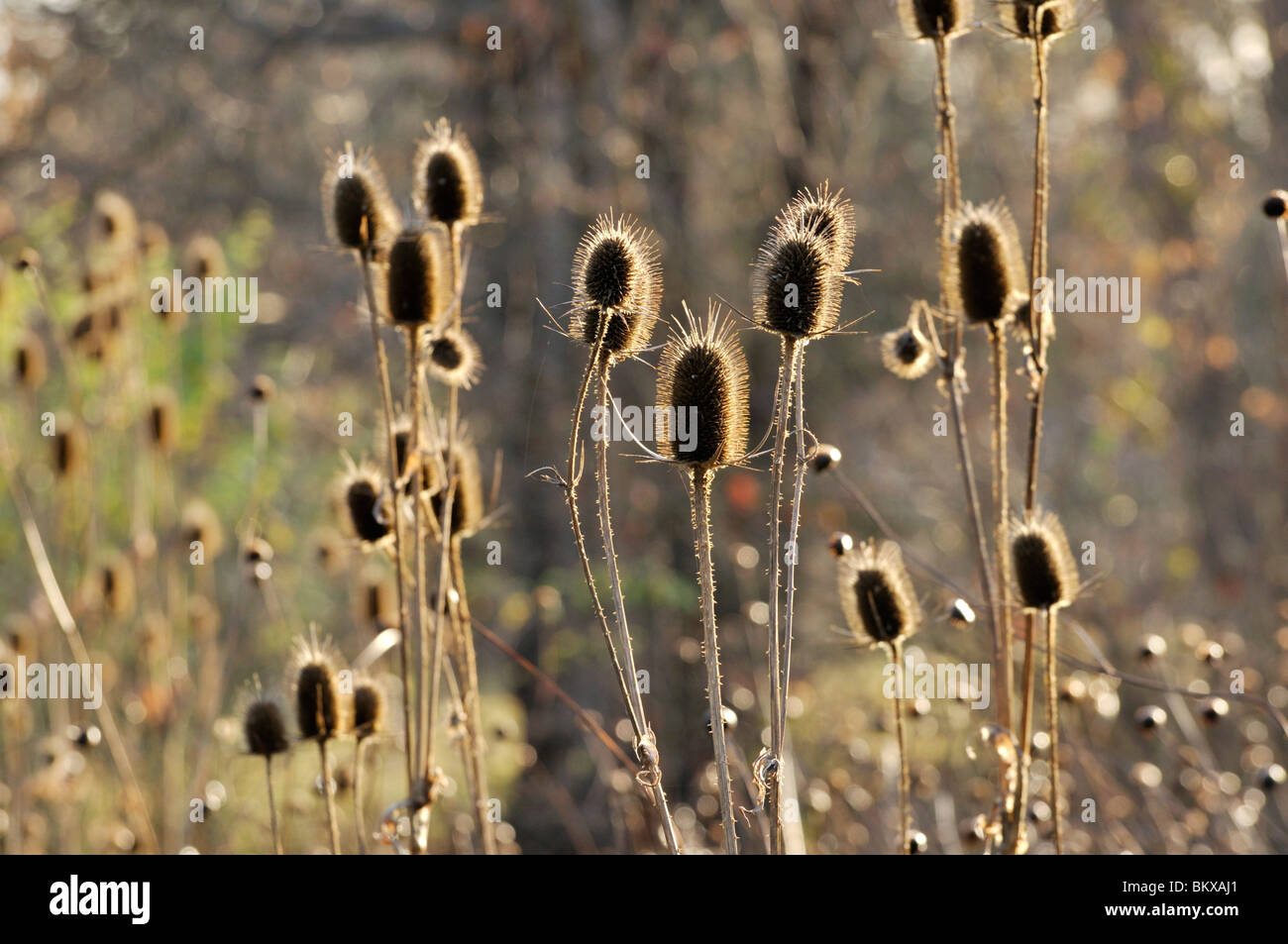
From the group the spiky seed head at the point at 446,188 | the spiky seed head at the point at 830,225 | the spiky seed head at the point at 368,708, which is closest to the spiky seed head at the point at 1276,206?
the spiky seed head at the point at 830,225

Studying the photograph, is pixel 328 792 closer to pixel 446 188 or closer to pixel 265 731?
→ pixel 265 731

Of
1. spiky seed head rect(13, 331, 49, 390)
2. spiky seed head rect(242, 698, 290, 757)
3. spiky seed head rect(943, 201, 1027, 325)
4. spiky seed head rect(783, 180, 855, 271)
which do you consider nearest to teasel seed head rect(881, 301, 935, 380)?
spiky seed head rect(943, 201, 1027, 325)

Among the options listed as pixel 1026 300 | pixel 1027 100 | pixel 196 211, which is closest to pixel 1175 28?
pixel 1027 100

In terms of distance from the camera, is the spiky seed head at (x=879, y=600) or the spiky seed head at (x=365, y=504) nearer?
the spiky seed head at (x=879, y=600)

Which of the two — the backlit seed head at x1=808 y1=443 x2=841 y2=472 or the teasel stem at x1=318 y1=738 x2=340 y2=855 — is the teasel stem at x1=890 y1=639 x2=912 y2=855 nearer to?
the backlit seed head at x1=808 y1=443 x2=841 y2=472

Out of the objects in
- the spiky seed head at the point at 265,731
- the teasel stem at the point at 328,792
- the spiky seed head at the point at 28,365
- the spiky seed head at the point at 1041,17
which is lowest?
the teasel stem at the point at 328,792

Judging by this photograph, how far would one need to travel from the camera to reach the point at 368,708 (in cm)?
256

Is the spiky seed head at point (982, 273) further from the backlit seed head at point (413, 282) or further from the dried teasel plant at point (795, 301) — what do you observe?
the backlit seed head at point (413, 282)

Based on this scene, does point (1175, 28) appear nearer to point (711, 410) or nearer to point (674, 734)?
point (674, 734)

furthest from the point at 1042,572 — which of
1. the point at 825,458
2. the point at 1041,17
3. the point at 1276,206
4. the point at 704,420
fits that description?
the point at 1041,17

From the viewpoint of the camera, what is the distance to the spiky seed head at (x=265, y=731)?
8.45ft

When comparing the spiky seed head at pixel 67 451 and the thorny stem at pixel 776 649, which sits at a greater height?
the spiky seed head at pixel 67 451

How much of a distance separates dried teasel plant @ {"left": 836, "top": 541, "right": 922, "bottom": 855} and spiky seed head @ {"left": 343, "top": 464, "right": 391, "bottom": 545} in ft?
3.07

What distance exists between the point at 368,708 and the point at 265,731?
0.75 ft
